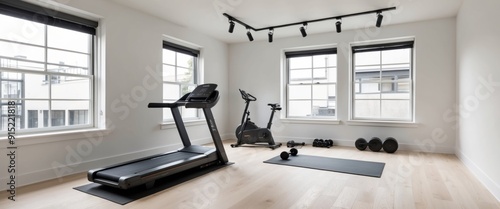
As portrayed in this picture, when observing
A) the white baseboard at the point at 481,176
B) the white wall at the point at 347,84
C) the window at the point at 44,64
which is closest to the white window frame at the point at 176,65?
the white wall at the point at 347,84

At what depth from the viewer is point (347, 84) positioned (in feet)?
17.9

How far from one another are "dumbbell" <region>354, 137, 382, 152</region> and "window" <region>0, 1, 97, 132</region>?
4.49m

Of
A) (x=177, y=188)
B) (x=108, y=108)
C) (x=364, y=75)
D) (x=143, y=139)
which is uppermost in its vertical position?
(x=364, y=75)

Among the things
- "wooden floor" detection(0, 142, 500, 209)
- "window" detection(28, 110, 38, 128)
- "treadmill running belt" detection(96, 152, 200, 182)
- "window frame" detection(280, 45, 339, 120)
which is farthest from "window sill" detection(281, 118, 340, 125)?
"window" detection(28, 110, 38, 128)

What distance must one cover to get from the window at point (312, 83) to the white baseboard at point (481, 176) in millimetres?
2284

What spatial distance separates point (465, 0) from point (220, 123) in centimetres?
491

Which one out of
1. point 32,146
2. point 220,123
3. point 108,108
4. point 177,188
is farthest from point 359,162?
point 32,146

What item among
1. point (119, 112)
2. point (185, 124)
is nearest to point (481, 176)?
point (185, 124)

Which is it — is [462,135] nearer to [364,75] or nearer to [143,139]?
[364,75]

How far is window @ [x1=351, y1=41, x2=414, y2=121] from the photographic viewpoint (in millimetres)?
5105

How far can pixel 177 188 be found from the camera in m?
2.84

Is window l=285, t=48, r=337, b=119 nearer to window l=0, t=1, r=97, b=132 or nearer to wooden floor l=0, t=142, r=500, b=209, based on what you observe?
wooden floor l=0, t=142, r=500, b=209

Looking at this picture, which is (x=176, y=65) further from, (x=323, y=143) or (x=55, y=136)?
(x=323, y=143)

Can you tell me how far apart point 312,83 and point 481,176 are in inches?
134
